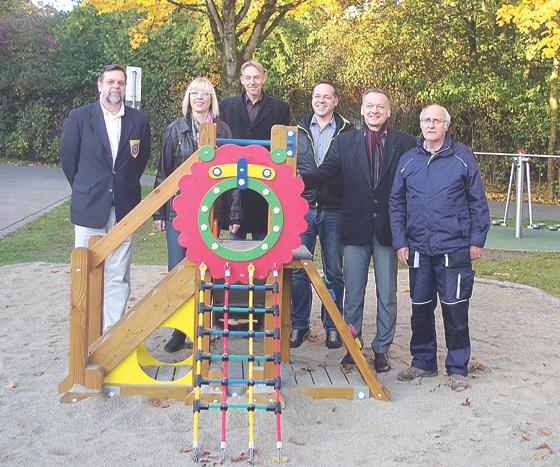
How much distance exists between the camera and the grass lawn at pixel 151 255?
31.7ft

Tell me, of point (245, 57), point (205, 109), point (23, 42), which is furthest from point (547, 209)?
point (23, 42)

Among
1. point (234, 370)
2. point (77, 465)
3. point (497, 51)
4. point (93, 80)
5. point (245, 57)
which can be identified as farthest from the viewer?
point (93, 80)

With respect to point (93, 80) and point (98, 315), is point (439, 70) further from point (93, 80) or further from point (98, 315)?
point (98, 315)

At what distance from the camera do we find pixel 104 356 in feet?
16.4

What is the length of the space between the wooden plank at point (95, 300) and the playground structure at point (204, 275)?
10.0 inches

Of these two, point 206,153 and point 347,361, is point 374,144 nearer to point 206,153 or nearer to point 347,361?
point 206,153

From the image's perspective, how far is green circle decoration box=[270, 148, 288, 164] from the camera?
4.79m

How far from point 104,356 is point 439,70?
50.3 feet

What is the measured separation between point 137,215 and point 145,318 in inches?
24.4

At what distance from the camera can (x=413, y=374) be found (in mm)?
5469

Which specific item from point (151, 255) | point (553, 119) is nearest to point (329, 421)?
point (151, 255)

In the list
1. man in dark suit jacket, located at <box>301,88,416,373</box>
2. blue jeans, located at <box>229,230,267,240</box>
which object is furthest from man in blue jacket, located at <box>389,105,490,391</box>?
blue jeans, located at <box>229,230,267,240</box>

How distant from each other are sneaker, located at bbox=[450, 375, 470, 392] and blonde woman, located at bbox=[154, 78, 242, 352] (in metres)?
1.79

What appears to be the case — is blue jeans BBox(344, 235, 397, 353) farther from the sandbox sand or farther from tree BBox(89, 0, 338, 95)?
tree BBox(89, 0, 338, 95)
